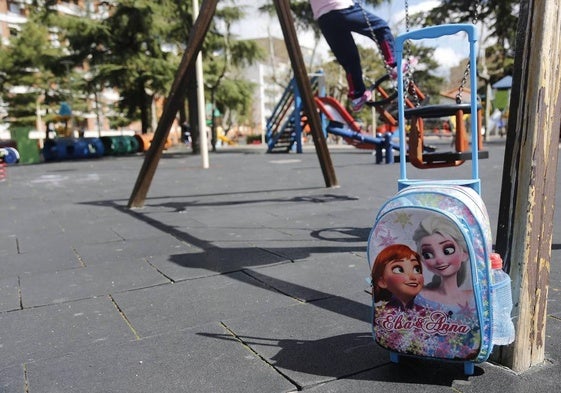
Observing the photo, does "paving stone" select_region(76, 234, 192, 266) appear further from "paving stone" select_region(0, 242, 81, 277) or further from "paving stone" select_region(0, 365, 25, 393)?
"paving stone" select_region(0, 365, 25, 393)

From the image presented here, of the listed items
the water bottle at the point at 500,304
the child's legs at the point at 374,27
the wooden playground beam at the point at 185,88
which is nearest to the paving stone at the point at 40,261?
the wooden playground beam at the point at 185,88

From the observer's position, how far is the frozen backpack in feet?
6.11

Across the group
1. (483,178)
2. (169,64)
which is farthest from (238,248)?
(169,64)

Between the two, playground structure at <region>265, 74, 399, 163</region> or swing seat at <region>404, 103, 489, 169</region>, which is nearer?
swing seat at <region>404, 103, 489, 169</region>

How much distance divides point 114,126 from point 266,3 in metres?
31.2

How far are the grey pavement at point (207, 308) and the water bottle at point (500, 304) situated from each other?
232 mm

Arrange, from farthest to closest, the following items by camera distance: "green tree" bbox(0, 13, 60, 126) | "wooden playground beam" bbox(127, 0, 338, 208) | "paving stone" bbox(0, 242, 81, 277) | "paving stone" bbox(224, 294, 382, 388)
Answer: "green tree" bbox(0, 13, 60, 126), "wooden playground beam" bbox(127, 0, 338, 208), "paving stone" bbox(0, 242, 81, 277), "paving stone" bbox(224, 294, 382, 388)

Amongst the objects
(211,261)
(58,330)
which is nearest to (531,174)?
(58,330)

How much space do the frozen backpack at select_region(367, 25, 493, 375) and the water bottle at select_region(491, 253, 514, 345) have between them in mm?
35

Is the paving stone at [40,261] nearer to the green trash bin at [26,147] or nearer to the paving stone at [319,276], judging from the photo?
the paving stone at [319,276]

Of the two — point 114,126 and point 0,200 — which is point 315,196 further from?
point 114,126

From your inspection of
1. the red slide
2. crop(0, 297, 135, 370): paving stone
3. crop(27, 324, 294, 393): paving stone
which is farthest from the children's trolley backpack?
the red slide

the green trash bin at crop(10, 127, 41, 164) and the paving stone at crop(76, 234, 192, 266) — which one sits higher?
the green trash bin at crop(10, 127, 41, 164)

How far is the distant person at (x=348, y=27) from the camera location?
18.7ft
